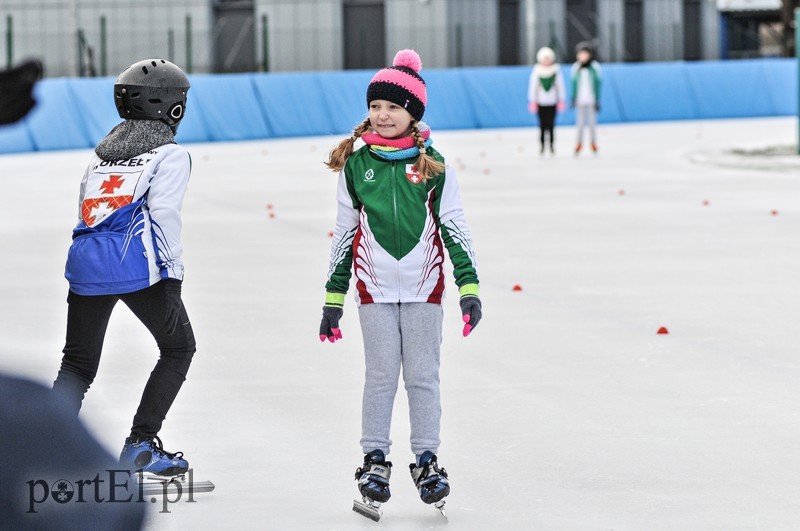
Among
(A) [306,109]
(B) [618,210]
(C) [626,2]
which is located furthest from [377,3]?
(B) [618,210]

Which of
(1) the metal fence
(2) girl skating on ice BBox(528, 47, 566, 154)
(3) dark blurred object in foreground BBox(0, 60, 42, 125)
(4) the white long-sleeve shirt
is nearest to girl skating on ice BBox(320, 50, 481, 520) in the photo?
(4) the white long-sleeve shirt

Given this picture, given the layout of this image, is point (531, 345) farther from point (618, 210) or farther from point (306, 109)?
A: point (306, 109)

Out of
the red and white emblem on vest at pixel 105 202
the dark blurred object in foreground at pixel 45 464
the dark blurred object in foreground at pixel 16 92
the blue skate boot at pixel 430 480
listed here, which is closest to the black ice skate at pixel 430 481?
the blue skate boot at pixel 430 480

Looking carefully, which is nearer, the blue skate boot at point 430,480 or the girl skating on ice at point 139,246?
the blue skate boot at point 430,480

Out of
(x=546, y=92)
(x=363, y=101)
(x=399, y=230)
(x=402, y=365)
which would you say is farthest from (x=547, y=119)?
(x=399, y=230)

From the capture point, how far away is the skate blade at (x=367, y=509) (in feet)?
14.5

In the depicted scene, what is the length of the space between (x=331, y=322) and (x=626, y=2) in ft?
140

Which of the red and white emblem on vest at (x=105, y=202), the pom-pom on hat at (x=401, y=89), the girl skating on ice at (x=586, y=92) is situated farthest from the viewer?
the girl skating on ice at (x=586, y=92)

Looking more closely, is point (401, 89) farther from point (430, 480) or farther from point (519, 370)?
point (519, 370)

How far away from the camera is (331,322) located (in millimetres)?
4504

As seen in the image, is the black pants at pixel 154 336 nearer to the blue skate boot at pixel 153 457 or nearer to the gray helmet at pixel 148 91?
the blue skate boot at pixel 153 457

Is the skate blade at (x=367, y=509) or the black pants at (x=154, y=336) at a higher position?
the black pants at (x=154, y=336)

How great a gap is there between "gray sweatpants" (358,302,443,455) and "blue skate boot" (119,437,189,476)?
2.21 ft

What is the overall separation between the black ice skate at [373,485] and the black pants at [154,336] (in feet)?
2.41
